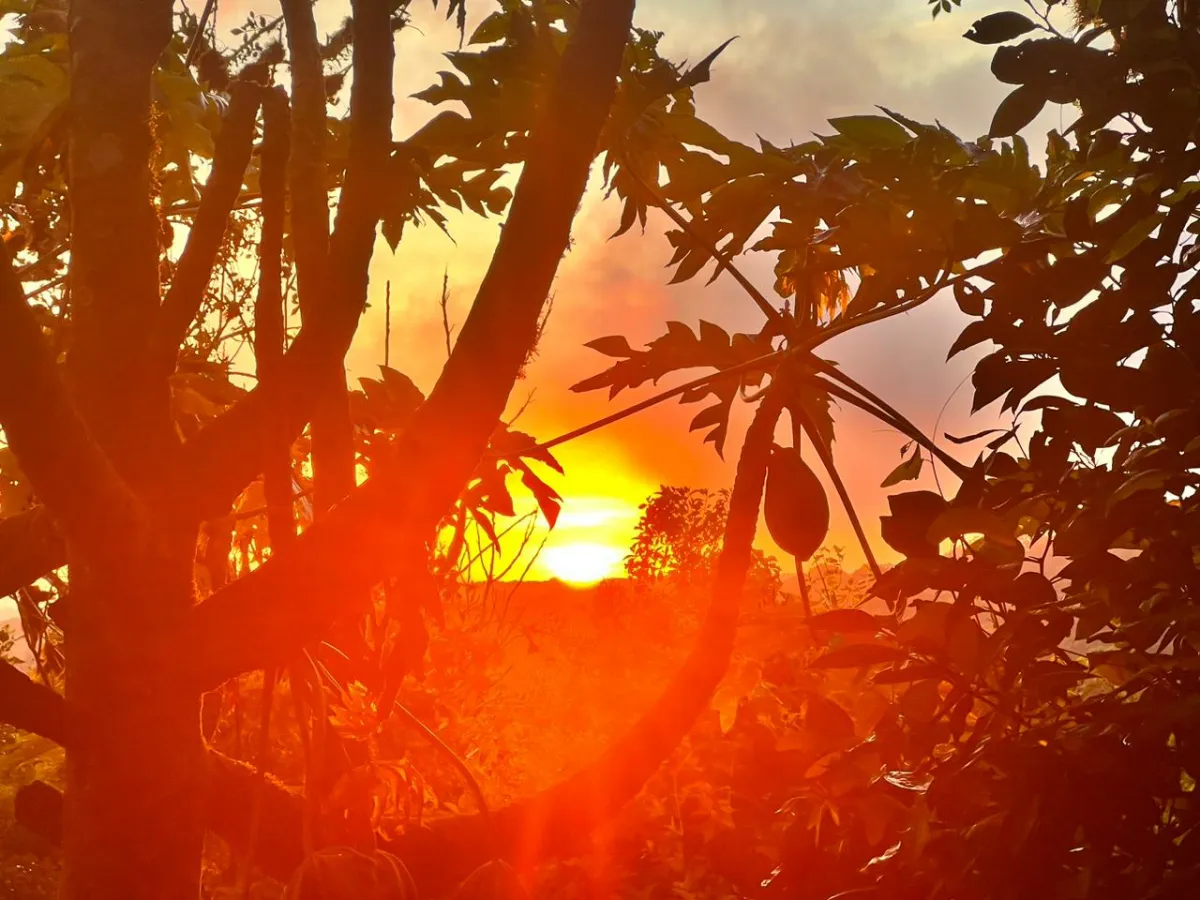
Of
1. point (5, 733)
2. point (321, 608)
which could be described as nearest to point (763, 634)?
point (321, 608)

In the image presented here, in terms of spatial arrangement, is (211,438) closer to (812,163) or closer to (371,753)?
(371,753)

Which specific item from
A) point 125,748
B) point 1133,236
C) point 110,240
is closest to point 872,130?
point 1133,236

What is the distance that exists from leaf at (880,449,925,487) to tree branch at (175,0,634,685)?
0.72 meters

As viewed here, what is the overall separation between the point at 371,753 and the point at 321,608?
2.50 feet

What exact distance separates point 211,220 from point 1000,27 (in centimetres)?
147

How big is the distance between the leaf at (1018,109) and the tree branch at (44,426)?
1365 millimetres

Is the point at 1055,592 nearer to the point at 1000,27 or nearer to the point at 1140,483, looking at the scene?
the point at 1140,483

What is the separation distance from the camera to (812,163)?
1.75 metres

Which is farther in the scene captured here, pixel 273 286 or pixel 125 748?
pixel 273 286

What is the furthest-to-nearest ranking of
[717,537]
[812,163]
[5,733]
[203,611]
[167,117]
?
[5,733]
[717,537]
[167,117]
[812,163]
[203,611]

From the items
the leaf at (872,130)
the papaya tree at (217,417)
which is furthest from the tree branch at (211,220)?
the leaf at (872,130)

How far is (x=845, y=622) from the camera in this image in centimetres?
121

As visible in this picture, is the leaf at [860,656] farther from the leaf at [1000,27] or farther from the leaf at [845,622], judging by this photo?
the leaf at [1000,27]

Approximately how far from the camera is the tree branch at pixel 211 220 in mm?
1777
